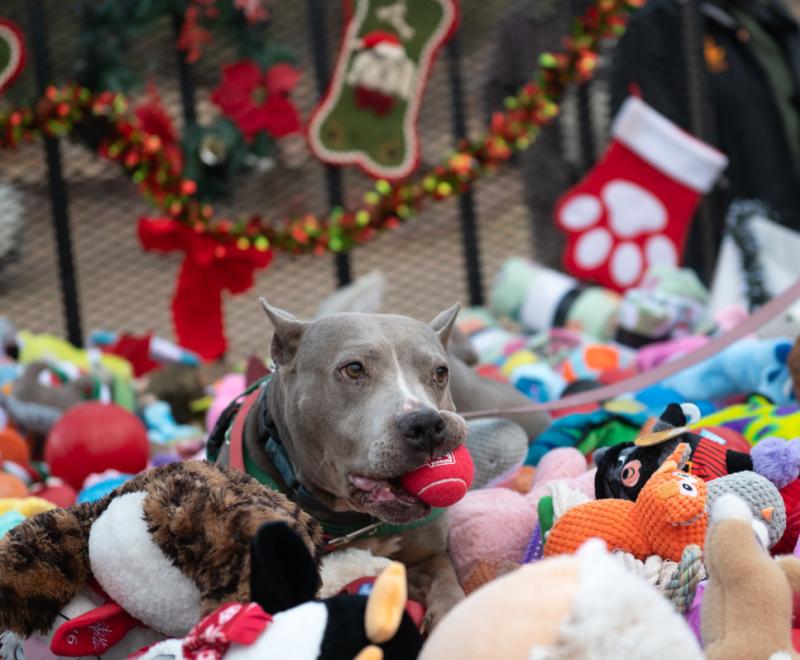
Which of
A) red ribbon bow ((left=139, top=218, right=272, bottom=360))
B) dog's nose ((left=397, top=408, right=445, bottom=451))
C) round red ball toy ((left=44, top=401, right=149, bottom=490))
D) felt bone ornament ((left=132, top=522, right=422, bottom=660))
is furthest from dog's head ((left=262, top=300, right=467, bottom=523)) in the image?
red ribbon bow ((left=139, top=218, right=272, bottom=360))

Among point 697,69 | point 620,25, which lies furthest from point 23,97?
point 697,69

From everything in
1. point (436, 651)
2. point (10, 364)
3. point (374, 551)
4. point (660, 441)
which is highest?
point (436, 651)

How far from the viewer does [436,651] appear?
4.03 feet

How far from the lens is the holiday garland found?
14.0 feet

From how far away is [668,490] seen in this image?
5.71ft

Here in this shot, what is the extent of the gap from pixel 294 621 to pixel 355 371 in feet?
2.41

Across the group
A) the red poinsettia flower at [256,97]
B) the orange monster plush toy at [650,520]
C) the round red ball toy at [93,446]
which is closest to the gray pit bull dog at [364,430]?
the orange monster plush toy at [650,520]

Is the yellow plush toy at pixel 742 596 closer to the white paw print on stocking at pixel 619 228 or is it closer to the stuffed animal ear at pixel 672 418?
the stuffed animal ear at pixel 672 418

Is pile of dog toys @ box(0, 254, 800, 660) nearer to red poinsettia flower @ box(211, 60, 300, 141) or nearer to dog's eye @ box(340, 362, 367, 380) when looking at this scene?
dog's eye @ box(340, 362, 367, 380)

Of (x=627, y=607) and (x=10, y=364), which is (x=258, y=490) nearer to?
(x=627, y=607)

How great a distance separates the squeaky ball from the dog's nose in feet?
0.13

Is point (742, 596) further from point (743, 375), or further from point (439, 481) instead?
point (743, 375)

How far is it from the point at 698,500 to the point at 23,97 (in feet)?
12.0

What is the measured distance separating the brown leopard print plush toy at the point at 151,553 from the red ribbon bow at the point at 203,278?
9.03ft
